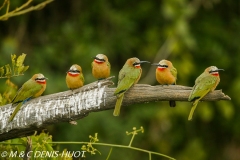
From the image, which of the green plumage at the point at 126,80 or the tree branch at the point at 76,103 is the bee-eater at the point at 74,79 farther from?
the green plumage at the point at 126,80

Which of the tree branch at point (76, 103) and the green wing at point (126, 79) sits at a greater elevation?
the green wing at point (126, 79)

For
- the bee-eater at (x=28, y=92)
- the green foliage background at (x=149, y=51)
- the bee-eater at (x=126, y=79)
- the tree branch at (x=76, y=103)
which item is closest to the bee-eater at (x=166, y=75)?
the bee-eater at (x=126, y=79)

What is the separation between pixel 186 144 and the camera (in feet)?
31.6

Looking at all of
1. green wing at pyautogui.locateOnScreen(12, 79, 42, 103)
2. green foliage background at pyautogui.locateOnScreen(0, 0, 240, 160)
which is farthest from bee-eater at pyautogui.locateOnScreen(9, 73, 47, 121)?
green foliage background at pyautogui.locateOnScreen(0, 0, 240, 160)

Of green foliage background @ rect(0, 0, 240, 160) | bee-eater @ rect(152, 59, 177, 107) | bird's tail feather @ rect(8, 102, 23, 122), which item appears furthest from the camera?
green foliage background @ rect(0, 0, 240, 160)

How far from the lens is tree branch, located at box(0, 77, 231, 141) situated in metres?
4.11

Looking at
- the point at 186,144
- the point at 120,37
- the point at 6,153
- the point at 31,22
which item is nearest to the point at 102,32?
the point at 120,37

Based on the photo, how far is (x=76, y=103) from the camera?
4227 mm

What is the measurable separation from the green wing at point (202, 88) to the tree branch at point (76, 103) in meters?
0.03

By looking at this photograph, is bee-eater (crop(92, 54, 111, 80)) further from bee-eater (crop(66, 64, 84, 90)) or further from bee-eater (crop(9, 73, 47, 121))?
bee-eater (crop(9, 73, 47, 121))

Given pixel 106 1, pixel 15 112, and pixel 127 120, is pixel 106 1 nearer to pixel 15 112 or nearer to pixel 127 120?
pixel 127 120

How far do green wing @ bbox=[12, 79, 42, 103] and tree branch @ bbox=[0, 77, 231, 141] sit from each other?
4 centimetres

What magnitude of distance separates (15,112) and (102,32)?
4.94 metres

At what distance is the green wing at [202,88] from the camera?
160 inches
